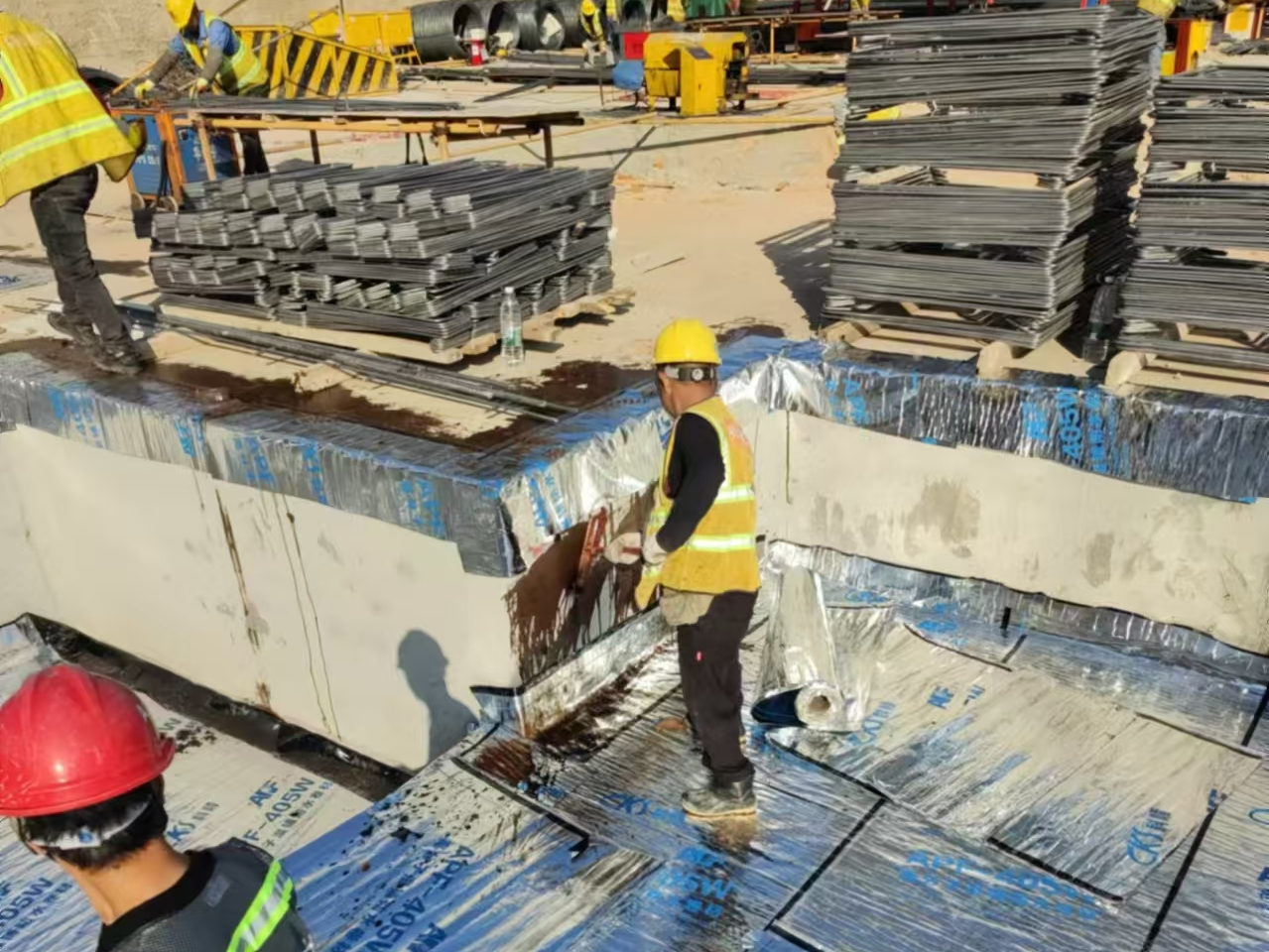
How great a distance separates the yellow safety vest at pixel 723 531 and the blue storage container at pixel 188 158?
19.5 feet

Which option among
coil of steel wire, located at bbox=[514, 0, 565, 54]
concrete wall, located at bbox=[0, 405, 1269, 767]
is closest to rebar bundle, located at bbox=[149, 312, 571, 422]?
concrete wall, located at bbox=[0, 405, 1269, 767]

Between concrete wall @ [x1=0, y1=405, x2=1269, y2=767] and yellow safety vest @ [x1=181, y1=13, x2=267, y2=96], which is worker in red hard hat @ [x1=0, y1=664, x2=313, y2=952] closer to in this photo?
concrete wall @ [x1=0, y1=405, x2=1269, y2=767]

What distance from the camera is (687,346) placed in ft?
10.5

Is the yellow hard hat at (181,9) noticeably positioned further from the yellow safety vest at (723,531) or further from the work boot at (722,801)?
the work boot at (722,801)

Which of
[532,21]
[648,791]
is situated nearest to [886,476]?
[648,791]

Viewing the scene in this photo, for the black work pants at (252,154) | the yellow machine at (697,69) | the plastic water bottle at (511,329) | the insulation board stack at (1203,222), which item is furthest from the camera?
the yellow machine at (697,69)

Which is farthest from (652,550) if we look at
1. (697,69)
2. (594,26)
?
(594,26)

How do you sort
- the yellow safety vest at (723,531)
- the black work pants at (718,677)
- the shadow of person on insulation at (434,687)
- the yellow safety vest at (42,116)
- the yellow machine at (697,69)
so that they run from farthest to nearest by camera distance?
the yellow machine at (697,69), the yellow safety vest at (42,116), the shadow of person on insulation at (434,687), the black work pants at (718,677), the yellow safety vest at (723,531)

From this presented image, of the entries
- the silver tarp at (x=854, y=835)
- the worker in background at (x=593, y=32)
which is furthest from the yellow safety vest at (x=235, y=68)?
the worker in background at (x=593, y=32)

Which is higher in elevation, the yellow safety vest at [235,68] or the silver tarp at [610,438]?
the yellow safety vest at [235,68]

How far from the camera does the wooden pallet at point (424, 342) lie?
18.0 ft

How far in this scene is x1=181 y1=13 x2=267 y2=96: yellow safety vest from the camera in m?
8.75

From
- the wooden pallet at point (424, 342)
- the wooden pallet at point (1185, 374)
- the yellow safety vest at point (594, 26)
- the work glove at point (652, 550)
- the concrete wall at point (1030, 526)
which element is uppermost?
the yellow safety vest at point (594, 26)

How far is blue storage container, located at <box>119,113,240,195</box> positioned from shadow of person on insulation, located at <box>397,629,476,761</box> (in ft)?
15.6
